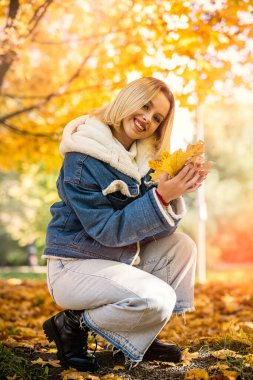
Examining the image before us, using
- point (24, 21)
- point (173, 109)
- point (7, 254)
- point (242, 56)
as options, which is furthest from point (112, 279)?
point (7, 254)

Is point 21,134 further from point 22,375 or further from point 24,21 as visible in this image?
Result: point 22,375

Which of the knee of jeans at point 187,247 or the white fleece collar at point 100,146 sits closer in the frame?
the white fleece collar at point 100,146

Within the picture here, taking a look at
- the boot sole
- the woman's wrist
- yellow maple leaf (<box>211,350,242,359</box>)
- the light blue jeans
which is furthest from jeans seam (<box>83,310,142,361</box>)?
the woman's wrist

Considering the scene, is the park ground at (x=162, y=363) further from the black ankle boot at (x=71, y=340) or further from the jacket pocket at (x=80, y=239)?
the jacket pocket at (x=80, y=239)

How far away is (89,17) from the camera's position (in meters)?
6.43

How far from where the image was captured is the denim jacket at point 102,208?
2182 mm

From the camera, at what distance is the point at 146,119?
2.53 meters

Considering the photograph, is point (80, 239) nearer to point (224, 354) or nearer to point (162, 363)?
point (162, 363)

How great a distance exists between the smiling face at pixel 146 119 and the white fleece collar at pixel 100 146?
97 millimetres

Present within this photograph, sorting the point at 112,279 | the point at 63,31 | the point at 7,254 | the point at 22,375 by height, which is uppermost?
the point at 63,31

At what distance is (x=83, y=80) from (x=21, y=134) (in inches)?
44.7

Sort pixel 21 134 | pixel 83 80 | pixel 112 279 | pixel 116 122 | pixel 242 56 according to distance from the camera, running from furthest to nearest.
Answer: pixel 21 134 → pixel 83 80 → pixel 242 56 → pixel 116 122 → pixel 112 279

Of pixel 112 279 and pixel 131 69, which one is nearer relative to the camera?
pixel 112 279

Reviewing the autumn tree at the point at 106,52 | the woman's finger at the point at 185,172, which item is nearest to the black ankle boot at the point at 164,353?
the woman's finger at the point at 185,172
